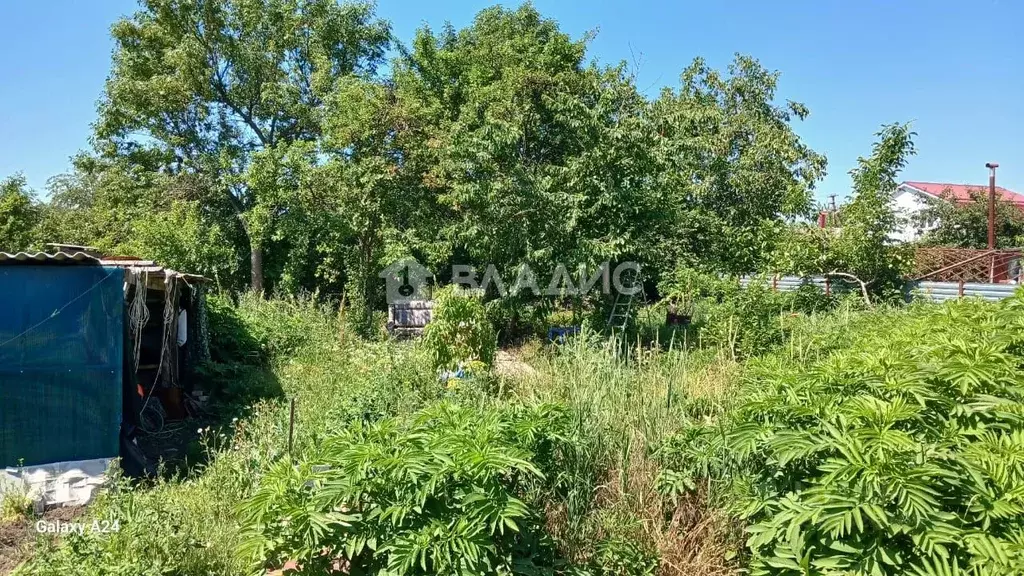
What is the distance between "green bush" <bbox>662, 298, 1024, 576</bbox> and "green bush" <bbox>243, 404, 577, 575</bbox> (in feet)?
3.02

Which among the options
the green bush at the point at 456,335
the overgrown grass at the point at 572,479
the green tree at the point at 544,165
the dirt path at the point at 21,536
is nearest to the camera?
the overgrown grass at the point at 572,479

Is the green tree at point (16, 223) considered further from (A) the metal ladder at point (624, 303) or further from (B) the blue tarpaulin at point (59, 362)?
(A) the metal ladder at point (624, 303)

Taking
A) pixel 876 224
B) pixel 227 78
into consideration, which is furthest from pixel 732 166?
pixel 227 78

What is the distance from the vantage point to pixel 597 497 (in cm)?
295

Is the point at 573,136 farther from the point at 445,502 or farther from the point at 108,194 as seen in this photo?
the point at 108,194

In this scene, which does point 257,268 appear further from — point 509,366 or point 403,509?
point 403,509

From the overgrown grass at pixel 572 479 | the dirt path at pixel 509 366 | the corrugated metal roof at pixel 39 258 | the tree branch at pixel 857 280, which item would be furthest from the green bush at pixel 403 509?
the tree branch at pixel 857 280

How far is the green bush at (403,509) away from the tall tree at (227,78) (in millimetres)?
12896

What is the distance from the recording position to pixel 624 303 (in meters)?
8.32

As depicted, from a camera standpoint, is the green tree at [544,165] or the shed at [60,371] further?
the green tree at [544,165]

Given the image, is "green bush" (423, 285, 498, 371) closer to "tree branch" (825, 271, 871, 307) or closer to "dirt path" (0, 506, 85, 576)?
"dirt path" (0, 506, 85, 576)

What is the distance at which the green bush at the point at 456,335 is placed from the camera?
6262 millimetres

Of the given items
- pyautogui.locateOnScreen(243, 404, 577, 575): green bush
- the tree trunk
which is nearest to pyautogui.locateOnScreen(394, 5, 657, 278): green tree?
pyautogui.locateOnScreen(243, 404, 577, 575): green bush

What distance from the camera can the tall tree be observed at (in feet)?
47.8
